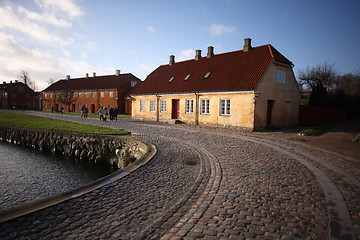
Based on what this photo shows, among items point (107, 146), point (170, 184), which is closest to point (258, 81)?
point (107, 146)

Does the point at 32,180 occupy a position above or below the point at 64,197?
below

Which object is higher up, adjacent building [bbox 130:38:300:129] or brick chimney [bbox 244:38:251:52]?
brick chimney [bbox 244:38:251:52]

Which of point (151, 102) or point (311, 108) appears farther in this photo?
point (151, 102)

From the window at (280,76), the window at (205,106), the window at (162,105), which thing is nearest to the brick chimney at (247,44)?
the window at (280,76)

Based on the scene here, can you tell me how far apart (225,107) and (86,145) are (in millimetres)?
11257

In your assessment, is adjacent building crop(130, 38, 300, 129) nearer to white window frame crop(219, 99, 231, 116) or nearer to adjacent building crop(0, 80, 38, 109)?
white window frame crop(219, 99, 231, 116)

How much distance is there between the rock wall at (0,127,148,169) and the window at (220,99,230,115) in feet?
32.6

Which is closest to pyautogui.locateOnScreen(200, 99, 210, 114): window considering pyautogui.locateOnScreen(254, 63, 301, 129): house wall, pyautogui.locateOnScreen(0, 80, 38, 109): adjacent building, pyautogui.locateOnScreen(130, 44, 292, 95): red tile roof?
pyautogui.locateOnScreen(130, 44, 292, 95): red tile roof

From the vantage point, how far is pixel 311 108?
22.7 m

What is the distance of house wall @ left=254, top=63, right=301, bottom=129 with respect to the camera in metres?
17.9

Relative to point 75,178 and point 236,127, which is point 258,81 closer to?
point 236,127

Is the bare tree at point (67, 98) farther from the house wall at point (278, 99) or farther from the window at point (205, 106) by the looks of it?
the house wall at point (278, 99)

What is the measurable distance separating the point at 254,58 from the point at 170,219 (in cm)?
1921

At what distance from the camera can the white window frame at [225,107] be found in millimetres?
18984
